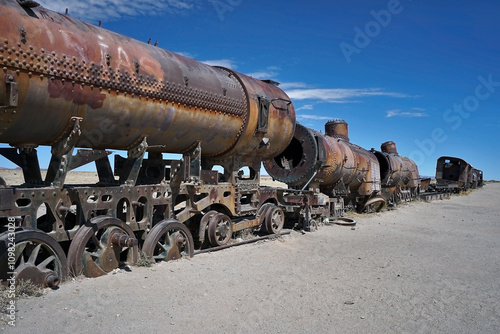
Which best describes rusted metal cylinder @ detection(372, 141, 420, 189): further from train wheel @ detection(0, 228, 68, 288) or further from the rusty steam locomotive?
train wheel @ detection(0, 228, 68, 288)

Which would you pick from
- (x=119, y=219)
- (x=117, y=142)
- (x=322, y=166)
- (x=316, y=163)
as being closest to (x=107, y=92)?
(x=117, y=142)

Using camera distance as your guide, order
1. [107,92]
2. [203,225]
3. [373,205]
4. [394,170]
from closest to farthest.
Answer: [107,92]
[203,225]
[373,205]
[394,170]

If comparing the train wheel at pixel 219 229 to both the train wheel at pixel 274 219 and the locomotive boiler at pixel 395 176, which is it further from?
the locomotive boiler at pixel 395 176

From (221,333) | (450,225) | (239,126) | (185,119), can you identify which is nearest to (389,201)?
(450,225)

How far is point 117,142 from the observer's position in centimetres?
645

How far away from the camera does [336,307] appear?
5.44 metres

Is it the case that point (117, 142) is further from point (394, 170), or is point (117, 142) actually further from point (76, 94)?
point (394, 170)

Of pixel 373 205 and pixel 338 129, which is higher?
pixel 338 129

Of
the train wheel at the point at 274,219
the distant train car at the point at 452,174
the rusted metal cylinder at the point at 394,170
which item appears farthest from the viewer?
the distant train car at the point at 452,174

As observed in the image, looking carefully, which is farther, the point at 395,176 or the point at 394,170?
the point at 395,176

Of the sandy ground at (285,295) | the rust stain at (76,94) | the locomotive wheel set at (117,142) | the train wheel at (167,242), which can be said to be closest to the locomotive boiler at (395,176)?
the sandy ground at (285,295)

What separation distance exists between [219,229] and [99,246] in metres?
2.92

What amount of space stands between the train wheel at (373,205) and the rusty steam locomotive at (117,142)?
8.65 metres

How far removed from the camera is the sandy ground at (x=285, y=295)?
4.50 metres
